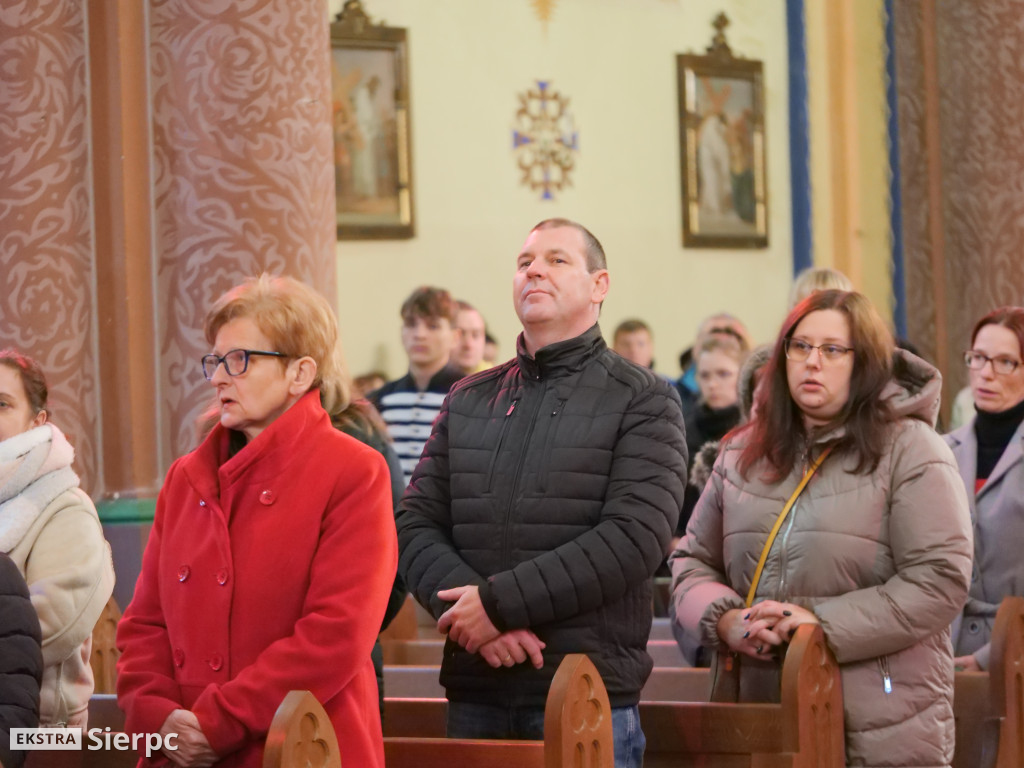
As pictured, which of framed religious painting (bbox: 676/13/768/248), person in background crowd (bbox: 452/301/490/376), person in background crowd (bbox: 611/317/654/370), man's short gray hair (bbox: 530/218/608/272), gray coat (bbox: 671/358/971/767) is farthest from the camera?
framed religious painting (bbox: 676/13/768/248)

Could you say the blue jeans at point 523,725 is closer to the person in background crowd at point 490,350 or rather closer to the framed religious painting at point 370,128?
the person in background crowd at point 490,350

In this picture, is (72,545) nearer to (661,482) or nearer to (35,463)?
(35,463)

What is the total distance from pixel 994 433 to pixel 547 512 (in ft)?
6.49

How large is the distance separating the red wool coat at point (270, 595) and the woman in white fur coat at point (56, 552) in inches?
23.1

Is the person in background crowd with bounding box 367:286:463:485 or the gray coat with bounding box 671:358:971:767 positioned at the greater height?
the person in background crowd with bounding box 367:286:463:485

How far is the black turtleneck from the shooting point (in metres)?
4.55

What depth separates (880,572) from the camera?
338 centimetres

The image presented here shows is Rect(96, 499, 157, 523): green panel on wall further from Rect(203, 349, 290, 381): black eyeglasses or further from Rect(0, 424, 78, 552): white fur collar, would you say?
Rect(203, 349, 290, 381): black eyeglasses

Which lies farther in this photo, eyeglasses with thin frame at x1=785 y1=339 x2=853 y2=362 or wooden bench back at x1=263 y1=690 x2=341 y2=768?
eyeglasses with thin frame at x1=785 y1=339 x2=853 y2=362

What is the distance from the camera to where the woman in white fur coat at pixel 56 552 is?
3436 millimetres

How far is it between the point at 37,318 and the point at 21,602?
1693 mm

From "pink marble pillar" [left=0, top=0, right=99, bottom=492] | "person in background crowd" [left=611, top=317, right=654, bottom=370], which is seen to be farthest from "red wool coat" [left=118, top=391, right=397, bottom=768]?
"person in background crowd" [left=611, top=317, right=654, bottom=370]

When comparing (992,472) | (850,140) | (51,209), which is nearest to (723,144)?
(850,140)

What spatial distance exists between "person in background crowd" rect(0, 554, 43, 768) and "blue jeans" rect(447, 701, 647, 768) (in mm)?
887
